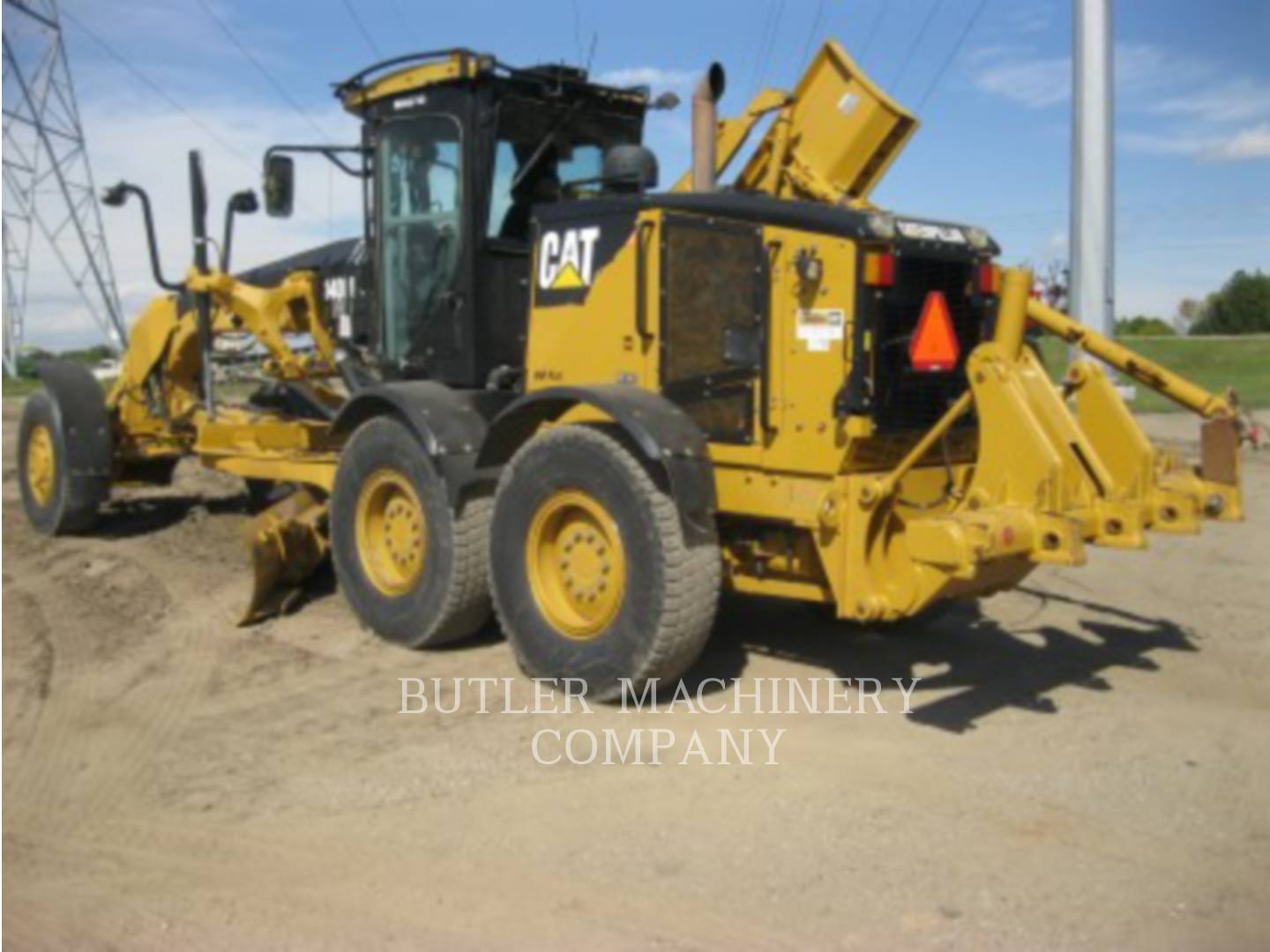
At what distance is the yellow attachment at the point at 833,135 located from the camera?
6480 mm

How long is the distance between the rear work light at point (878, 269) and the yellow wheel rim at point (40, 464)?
7.31m

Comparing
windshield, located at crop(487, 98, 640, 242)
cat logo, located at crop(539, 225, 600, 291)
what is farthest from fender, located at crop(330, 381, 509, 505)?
windshield, located at crop(487, 98, 640, 242)

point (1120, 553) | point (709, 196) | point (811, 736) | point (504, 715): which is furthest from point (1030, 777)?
point (1120, 553)

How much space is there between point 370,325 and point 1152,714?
4.78m

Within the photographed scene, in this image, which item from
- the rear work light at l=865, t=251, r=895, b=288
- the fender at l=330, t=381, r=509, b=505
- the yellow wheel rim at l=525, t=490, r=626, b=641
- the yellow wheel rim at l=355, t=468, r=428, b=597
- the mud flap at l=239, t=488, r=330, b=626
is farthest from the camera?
the mud flap at l=239, t=488, r=330, b=626

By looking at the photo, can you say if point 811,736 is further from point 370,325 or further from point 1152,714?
point 370,325

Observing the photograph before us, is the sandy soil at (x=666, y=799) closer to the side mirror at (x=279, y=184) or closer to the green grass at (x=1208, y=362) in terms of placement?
the side mirror at (x=279, y=184)

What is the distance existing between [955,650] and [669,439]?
6.91 ft

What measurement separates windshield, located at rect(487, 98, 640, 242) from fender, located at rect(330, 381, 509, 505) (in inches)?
37.0

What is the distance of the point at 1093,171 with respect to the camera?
16078 millimetres

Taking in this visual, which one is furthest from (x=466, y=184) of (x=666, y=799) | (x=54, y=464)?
(x=54, y=464)

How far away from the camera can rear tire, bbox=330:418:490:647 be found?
6449 millimetres

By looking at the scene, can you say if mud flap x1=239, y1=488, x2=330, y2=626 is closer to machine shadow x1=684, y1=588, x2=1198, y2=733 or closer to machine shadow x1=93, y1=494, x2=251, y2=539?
machine shadow x1=684, y1=588, x2=1198, y2=733

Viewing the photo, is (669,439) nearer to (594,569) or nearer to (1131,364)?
(594,569)
